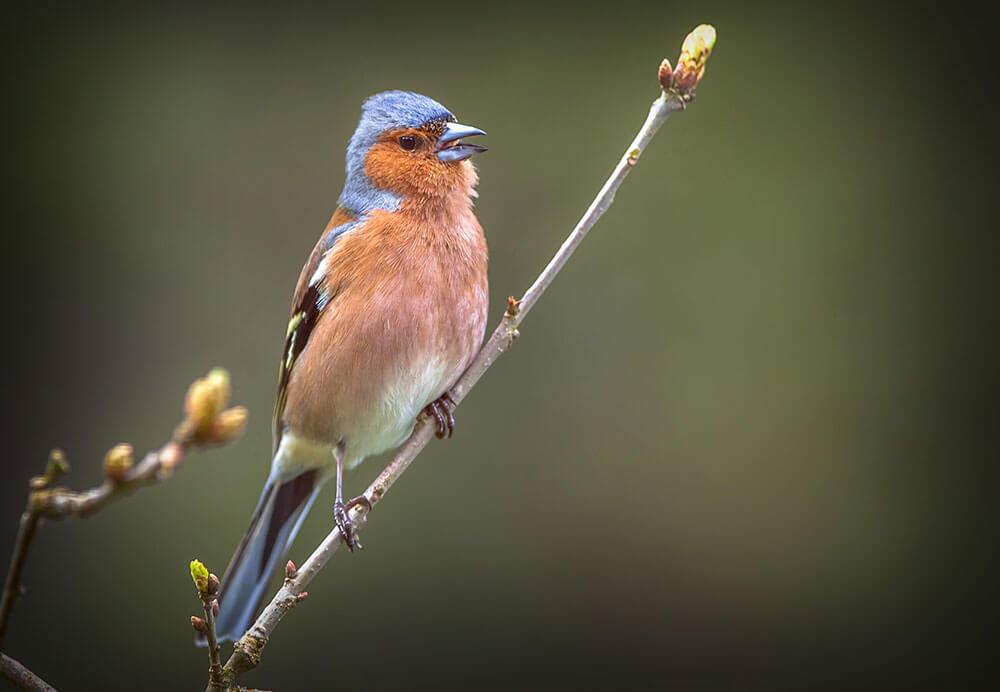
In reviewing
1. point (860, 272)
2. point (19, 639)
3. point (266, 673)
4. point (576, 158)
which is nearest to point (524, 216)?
point (576, 158)

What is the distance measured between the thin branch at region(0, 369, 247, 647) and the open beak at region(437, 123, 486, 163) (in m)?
2.43

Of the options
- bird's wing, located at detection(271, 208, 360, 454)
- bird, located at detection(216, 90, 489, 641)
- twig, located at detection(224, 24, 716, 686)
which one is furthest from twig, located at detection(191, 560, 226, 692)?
bird's wing, located at detection(271, 208, 360, 454)

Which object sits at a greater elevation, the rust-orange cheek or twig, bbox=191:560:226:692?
the rust-orange cheek

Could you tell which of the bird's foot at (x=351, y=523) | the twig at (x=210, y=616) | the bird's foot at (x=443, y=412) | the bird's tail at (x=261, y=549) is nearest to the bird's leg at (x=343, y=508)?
the bird's foot at (x=351, y=523)

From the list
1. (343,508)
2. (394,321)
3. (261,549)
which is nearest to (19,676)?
(343,508)

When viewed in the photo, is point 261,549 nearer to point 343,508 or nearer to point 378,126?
point 343,508

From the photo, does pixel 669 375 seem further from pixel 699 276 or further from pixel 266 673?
pixel 266 673

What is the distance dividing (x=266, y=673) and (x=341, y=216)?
2.83 m

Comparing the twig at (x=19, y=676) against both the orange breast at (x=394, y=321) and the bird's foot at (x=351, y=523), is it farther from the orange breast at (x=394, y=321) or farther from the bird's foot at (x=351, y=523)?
the orange breast at (x=394, y=321)

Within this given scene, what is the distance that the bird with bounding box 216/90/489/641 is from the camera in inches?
145

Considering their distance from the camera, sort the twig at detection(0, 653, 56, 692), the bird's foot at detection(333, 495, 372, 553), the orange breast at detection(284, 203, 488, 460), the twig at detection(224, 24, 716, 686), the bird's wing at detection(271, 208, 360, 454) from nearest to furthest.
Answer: the twig at detection(0, 653, 56, 692), the twig at detection(224, 24, 716, 686), the bird's foot at detection(333, 495, 372, 553), the orange breast at detection(284, 203, 488, 460), the bird's wing at detection(271, 208, 360, 454)

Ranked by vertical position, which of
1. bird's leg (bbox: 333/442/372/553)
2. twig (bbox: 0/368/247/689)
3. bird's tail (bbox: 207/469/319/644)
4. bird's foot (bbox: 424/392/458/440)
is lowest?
bird's tail (bbox: 207/469/319/644)

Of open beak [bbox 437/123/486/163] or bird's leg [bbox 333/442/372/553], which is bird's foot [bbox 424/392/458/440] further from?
open beak [bbox 437/123/486/163]

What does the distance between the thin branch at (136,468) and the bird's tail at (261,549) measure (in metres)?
2.39
